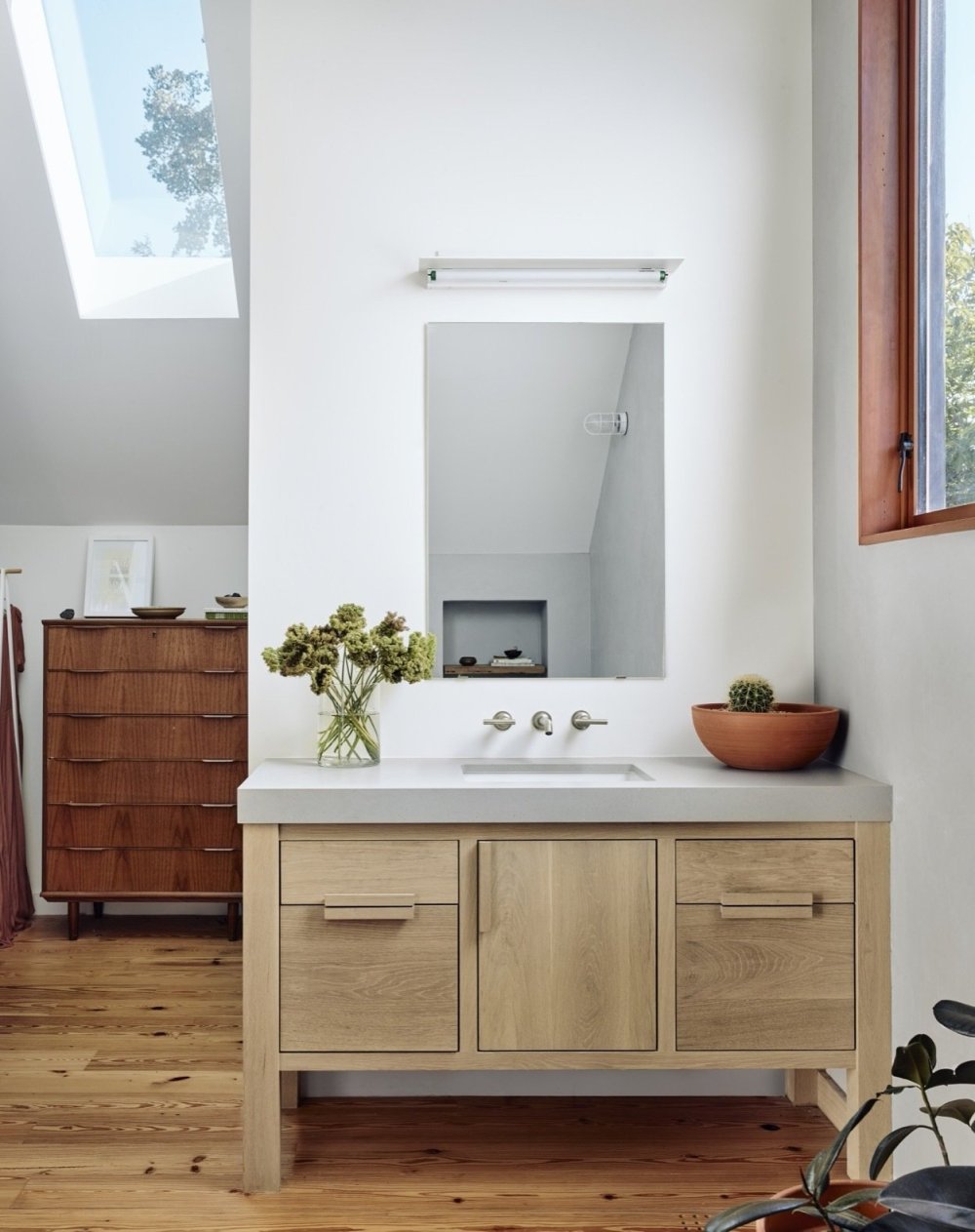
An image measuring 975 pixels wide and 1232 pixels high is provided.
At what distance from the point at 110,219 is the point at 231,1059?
2.68 meters

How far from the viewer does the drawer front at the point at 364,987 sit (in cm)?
212

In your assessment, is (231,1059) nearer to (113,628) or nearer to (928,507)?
(113,628)

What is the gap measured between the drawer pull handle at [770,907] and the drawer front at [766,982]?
11 mm

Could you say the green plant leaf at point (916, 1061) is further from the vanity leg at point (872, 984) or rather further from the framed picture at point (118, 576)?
the framed picture at point (118, 576)

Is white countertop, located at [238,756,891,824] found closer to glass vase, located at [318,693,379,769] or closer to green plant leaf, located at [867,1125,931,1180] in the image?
glass vase, located at [318,693,379,769]

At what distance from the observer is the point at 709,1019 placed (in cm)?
212

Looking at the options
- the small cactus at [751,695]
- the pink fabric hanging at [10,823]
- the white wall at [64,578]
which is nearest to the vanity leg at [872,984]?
the small cactus at [751,695]

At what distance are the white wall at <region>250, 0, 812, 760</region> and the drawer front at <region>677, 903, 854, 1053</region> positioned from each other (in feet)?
1.90

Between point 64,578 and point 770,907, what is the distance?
3.10 metres

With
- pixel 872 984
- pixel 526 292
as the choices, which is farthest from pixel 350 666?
pixel 872 984

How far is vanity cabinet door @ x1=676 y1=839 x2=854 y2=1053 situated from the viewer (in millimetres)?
2117

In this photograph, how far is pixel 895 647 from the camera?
6.94 feet

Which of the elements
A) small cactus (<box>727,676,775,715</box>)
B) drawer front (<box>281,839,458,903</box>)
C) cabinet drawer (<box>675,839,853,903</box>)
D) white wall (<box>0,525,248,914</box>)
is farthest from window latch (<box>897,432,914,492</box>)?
white wall (<box>0,525,248,914</box>)

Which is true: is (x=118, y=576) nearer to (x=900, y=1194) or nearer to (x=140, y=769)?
(x=140, y=769)
